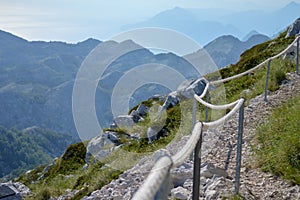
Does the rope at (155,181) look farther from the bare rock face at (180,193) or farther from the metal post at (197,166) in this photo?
the bare rock face at (180,193)

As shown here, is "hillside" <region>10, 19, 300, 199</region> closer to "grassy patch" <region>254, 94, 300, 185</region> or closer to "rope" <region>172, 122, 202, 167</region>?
"grassy patch" <region>254, 94, 300, 185</region>

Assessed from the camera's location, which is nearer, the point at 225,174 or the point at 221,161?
the point at 225,174

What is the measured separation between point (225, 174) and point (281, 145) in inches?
40.6

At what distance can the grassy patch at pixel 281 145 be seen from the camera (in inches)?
213

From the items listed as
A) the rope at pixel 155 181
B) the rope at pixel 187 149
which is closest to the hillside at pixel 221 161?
the rope at pixel 187 149

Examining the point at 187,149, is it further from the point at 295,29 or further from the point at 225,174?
the point at 295,29

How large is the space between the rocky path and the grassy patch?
0.15 metres

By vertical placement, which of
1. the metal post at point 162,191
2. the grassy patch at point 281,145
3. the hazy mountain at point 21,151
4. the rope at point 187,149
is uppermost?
the rope at point 187,149

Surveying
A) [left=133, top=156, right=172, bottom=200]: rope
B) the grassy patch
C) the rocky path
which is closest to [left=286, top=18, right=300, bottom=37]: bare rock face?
the rocky path

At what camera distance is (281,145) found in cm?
593

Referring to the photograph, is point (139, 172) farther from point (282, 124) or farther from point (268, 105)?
point (268, 105)

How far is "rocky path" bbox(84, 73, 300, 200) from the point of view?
5079 mm

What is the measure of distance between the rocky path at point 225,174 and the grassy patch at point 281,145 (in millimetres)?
154

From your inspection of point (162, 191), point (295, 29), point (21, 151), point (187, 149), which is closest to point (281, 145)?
point (187, 149)
